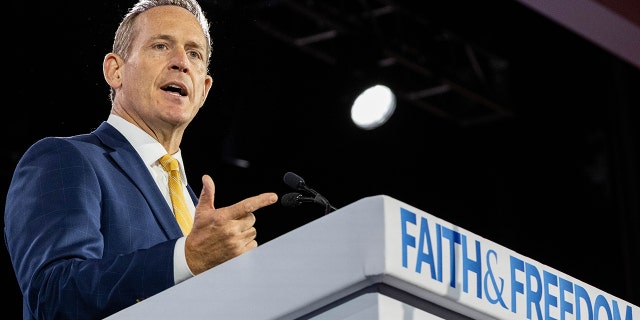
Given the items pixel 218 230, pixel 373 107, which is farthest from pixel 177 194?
pixel 373 107

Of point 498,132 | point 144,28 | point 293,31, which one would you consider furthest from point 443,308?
point 498,132

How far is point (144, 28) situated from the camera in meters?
1.98

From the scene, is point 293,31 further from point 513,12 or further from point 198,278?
point 198,278

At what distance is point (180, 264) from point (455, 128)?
227 inches

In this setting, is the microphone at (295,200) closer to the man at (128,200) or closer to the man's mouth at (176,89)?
the man at (128,200)

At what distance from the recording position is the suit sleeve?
1.46 metres

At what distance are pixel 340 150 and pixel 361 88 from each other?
2.31 ft

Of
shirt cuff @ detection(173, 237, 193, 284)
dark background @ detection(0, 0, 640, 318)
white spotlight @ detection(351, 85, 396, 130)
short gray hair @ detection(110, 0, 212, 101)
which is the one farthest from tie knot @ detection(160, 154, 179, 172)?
white spotlight @ detection(351, 85, 396, 130)

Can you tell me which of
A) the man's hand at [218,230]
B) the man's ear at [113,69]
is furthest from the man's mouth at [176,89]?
the man's hand at [218,230]

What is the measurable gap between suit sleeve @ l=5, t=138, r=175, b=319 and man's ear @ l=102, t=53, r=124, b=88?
31cm

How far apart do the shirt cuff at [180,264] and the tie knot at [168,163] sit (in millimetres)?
448

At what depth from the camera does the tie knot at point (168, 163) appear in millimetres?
1875

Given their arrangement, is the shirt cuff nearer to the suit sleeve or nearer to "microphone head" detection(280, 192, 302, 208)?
the suit sleeve

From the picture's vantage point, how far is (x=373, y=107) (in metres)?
6.41
